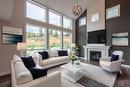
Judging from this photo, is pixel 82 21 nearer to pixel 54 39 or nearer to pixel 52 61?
pixel 54 39

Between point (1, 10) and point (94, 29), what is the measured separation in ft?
19.3

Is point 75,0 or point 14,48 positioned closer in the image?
point 14,48

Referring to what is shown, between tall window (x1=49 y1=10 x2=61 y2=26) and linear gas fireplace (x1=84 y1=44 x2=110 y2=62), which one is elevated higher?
tall window (x1=49 y1=10 x2=61 y2=26)

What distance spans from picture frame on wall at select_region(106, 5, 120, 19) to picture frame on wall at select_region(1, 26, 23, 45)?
528cm

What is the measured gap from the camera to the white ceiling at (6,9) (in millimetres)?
3914

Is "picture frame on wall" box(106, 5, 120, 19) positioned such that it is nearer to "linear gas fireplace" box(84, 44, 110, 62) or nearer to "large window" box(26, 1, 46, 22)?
"linear gas fireplace" box(84, 44, 110, 62)

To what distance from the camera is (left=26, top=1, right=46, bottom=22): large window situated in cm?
583

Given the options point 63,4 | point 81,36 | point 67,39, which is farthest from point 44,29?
point 81,36

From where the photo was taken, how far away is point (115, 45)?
6.45 m

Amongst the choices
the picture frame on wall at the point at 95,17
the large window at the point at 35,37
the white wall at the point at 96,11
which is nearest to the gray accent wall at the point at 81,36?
the white wall at the point at 96,11

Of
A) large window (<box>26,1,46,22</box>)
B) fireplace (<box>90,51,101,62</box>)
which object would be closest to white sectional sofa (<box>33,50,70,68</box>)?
large window (<box>26,1,46,22</box>)

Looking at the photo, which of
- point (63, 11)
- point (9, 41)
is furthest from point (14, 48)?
point (63, 11)

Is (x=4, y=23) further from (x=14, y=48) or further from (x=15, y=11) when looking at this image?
(x=14, y=48)

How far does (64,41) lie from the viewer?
8664 millimetres
